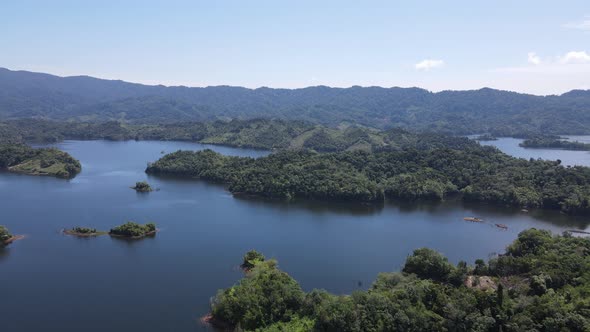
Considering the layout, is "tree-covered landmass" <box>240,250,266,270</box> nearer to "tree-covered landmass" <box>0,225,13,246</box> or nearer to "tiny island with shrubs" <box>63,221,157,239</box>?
"tiny island with shrubs" <box>63,221,157,239</box>

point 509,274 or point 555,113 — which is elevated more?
point 555,113

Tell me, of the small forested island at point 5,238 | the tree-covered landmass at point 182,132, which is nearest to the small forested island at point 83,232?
the small forested island at point 5,238

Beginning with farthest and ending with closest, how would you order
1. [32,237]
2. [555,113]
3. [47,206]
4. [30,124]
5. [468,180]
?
[555,113]
[30,124]
[468,180]
[47,206]
[32,237]

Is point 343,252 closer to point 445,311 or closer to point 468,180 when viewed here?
point 445,311

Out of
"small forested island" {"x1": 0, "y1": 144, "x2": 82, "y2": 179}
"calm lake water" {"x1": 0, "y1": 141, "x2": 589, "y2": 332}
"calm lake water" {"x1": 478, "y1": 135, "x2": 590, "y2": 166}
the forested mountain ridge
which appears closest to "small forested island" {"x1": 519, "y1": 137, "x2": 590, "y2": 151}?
"calm lake water" {"x1": 478, "y1": 135, "x2": 590, "y2": 166}

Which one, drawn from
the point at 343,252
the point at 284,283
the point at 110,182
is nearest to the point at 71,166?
the point at 110,182

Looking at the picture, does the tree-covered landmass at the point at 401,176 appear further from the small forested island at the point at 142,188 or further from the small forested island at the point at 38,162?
the small forested island at the point at 38,162

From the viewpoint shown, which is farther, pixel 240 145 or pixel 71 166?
pixel 240 145
